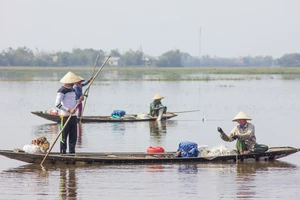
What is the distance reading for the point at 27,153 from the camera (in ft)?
42.9

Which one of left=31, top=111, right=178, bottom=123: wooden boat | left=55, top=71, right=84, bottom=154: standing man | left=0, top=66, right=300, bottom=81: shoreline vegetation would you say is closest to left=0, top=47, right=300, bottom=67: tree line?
left=0, top=66, right=300, bottom=81: shoreline vegetation

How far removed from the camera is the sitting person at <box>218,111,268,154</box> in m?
13.3

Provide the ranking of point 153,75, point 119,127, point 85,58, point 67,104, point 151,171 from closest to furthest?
point 151,171 < point 67,104 < point 119,127 < point 153,75 < point 85,58

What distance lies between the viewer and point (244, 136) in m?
13.3

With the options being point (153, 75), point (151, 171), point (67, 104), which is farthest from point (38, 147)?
point (153, 75)

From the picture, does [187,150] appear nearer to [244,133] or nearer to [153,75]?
[244,133]

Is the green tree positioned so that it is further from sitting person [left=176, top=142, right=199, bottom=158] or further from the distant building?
sitting person [left=176, top=142, right=199, bottom=158]

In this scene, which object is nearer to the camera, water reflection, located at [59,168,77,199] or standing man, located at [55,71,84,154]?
water reflection, located at [59,168,77,199]

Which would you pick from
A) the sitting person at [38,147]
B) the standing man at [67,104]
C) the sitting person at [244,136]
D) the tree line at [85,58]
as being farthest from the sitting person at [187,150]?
the tree line at [85,58]

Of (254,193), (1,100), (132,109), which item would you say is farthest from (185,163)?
(1,100)

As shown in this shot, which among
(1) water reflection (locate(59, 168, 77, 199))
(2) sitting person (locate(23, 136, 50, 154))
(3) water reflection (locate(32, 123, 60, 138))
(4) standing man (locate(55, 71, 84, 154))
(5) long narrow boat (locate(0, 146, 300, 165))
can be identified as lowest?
(1) water reflection (locate(59, 168, 77, 199))

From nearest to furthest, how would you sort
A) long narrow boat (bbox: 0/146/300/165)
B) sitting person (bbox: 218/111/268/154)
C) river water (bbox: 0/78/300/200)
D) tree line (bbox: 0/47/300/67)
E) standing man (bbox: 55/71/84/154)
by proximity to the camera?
river water (bbox: 0/78/300/200)
long narrow boat (bbox: 0/146/300/165)
sitting person (bbox: 218/111/268/154)
standing man (bbox: 55/71/84/154)
tree line (bbox: 0/47/300/67)

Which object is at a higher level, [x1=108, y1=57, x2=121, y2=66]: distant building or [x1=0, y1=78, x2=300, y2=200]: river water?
[x1=108, y1=57, x2=121, y2=66]: distant building

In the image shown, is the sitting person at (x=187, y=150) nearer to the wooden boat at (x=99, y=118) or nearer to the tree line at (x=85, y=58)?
the wooden boat at (x=99, y=118)
